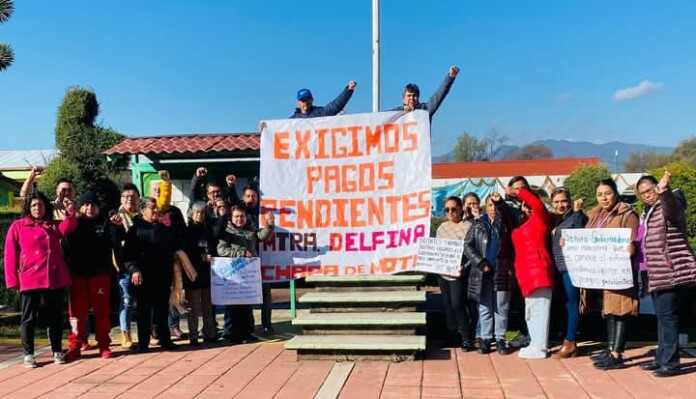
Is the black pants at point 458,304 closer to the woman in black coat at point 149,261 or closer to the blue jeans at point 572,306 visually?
the blue jeans at point 572,306

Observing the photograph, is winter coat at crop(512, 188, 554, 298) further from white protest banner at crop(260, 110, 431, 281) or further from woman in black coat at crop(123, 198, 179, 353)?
woman in black coat at crop(123, 198, 179, 353)

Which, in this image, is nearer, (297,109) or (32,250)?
(32,250)

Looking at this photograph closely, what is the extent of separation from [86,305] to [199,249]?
1.32 metres

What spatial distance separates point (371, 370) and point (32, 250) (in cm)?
361

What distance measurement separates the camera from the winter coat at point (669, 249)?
183 inches

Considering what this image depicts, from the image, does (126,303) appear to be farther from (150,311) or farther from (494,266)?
(494,266)

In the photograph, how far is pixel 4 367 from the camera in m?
5.50

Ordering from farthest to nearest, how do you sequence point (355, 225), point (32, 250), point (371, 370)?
point (355, 225) < point (32, 250) < point (371, 370)

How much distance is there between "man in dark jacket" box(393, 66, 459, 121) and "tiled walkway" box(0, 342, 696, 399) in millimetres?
2744

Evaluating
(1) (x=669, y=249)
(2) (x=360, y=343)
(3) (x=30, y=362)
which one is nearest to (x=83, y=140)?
(3) (x=30, y=362)

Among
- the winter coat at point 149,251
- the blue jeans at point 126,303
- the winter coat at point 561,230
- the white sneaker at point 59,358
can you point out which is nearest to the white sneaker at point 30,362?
the white sneaker at point 59,358

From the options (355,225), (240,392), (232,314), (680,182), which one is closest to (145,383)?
(240,392)

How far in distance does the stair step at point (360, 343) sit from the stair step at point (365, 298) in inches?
16.1

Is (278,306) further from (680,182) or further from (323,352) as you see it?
(680,182)
